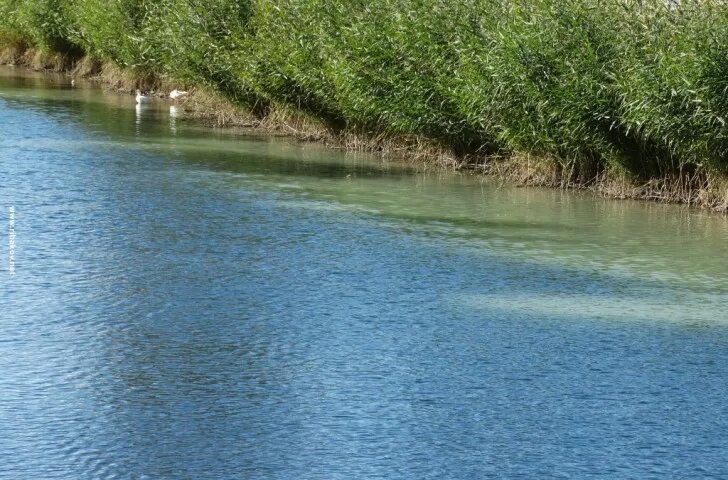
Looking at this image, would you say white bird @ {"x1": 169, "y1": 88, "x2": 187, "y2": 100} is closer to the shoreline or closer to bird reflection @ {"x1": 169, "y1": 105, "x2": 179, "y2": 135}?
the shoreline

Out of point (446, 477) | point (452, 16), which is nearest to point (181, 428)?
point (446, 477)

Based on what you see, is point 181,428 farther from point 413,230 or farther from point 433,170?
point 433,170

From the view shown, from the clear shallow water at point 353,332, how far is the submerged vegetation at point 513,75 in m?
0.78

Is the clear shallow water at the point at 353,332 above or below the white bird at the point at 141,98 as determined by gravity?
below

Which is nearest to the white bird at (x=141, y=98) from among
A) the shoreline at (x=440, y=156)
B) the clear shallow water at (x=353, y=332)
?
the shoreline at (x=440, y=156)

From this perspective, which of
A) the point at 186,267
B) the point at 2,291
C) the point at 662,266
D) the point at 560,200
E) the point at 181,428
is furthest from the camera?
the point at 560,200

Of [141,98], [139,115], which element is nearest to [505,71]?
[139,115]

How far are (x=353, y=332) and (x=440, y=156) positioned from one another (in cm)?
970

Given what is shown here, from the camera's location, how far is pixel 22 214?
1331cm

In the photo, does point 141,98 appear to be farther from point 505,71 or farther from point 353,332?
point 353,332

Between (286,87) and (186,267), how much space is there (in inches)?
396

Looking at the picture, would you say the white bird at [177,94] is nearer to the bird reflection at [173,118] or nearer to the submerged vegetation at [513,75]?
the bird reflection at [173,118]

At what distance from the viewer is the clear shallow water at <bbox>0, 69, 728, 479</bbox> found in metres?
6.80

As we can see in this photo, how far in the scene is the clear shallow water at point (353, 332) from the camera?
6805 mm
